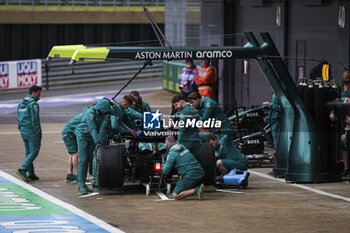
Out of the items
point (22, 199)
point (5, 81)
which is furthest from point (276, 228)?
point (5, 81)

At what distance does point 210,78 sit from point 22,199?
9033 mm

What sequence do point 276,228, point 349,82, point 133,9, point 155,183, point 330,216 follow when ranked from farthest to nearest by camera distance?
1. point 133,9
2. point 349,82
3. point 155,183
4. point 330,216
5. point 276,228

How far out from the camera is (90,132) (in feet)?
49.2

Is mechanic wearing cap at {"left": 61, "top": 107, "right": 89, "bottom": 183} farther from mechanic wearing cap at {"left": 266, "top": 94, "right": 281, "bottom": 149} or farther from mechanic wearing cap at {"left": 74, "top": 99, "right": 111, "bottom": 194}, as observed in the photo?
mechanic wearing cap at {"left": 266, "top": 94, "right": 281, "bottom": 149}

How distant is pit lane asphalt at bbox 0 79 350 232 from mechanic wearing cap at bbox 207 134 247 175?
459 mm

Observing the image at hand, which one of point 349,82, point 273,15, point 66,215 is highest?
point 273,15

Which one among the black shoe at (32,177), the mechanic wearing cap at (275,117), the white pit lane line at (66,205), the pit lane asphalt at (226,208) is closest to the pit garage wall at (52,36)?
the mechanic wearing cap at (275,117)

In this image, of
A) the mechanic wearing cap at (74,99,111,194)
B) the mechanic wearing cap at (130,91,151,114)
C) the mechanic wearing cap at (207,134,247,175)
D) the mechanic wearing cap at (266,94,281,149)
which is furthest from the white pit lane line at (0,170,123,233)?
the mechanic wearing cap at (266,94,281,149)

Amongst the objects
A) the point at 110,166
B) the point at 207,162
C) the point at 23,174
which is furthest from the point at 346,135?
the point at 23,174

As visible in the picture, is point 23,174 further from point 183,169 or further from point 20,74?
point 20,74

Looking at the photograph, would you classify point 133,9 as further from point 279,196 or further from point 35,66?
point 279,196

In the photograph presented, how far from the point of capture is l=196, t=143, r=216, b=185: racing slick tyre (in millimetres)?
14688

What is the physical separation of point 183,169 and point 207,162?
2.43 ft

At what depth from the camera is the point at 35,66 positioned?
36719mm
